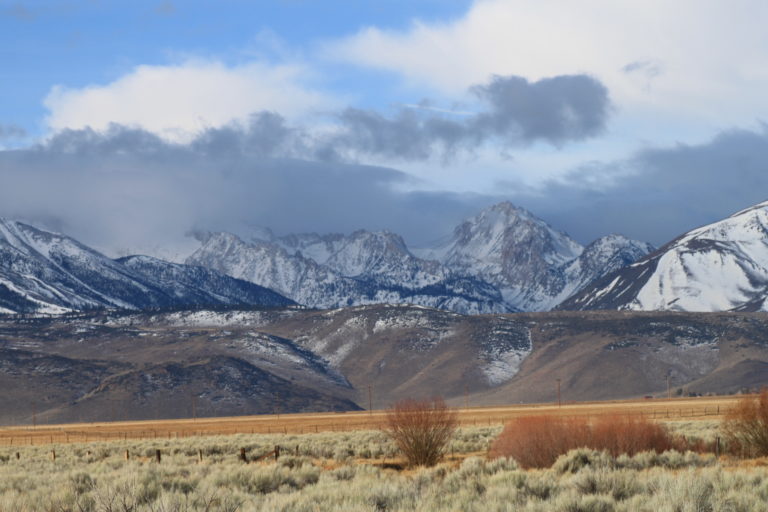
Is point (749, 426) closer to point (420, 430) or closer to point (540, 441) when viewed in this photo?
point (540, 441)

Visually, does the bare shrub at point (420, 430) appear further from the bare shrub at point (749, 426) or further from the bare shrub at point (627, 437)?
the bare shrub at point (749, 426)

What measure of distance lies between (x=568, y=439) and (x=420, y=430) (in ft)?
22.9

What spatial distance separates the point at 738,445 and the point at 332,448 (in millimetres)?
20837

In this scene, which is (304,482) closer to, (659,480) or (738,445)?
(659,480)

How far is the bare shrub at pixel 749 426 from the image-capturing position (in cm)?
3788

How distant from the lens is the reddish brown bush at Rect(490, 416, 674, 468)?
120ft

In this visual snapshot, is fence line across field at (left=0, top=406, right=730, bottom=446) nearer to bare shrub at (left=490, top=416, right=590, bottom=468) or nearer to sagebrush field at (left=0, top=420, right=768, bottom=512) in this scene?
bare shrub at (left=490, top=416, right=590, bottom=468)

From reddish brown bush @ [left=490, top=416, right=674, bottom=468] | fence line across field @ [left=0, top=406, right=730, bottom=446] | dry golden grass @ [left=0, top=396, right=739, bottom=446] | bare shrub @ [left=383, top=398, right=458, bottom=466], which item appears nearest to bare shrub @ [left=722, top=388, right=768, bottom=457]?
reddish brown bush @ [left=490, top=416, right=674, bottom=468]

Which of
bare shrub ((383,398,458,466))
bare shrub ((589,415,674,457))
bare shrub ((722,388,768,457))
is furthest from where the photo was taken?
bare shrub ((383,398,458,466))

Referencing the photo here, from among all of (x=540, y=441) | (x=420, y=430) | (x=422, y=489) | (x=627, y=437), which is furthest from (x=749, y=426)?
(x=422, y=489)

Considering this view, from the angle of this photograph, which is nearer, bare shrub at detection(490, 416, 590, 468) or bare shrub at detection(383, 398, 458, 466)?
bare shrub at detection(490, 416, 590, 468)

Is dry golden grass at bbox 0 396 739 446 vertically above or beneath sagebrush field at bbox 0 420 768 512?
beneath

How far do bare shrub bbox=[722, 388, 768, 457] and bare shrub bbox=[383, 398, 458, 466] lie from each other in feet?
35.9

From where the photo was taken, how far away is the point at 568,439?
36.9 m
